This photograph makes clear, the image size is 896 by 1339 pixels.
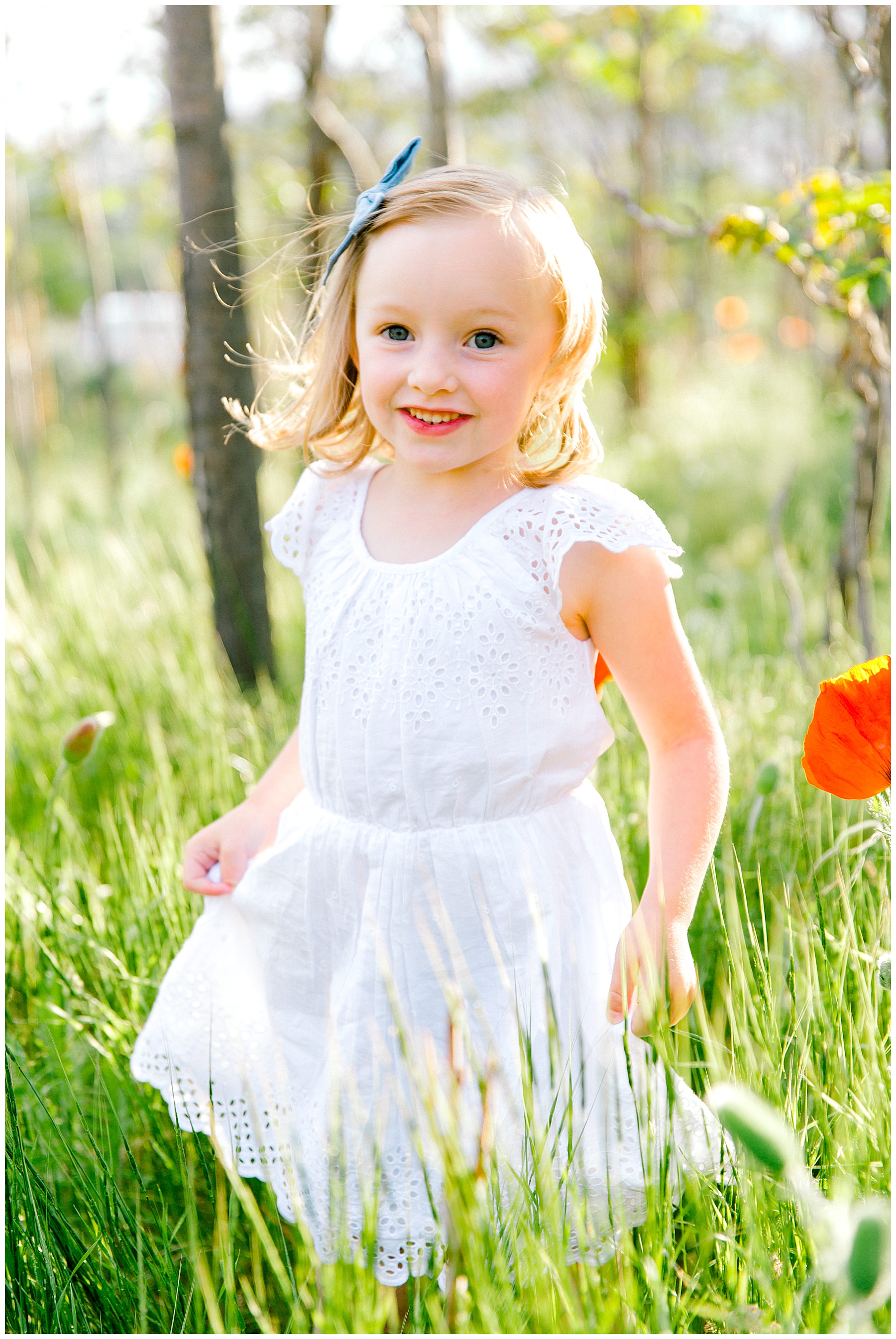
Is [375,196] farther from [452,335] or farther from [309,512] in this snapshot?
[309,512]

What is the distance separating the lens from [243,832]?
4.03 feet

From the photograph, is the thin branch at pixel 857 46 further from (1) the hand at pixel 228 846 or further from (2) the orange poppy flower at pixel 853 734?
(1) the hand at pixel 228 846

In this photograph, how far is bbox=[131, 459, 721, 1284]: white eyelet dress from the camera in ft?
3.24

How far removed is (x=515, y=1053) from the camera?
0.98m

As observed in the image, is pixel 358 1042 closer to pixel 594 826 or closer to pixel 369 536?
pixel 594 826

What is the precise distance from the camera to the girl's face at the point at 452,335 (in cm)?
97

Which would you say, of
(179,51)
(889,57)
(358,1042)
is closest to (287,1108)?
(358,1042)

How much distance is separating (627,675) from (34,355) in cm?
673

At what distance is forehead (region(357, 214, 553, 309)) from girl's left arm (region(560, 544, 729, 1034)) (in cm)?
26

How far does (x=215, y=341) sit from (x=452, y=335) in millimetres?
1240

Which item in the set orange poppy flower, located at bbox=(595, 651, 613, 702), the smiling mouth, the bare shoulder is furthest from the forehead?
orange poppy flower, located at bbox=(595, 651, 613, 702)

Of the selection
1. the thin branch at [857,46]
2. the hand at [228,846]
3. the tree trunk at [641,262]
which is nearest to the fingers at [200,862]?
the hand at [228,846]

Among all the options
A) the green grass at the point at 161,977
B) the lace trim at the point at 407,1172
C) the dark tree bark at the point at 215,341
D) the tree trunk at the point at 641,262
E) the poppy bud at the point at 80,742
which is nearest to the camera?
the green grass at the point at 161,977

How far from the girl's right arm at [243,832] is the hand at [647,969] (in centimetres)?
47
